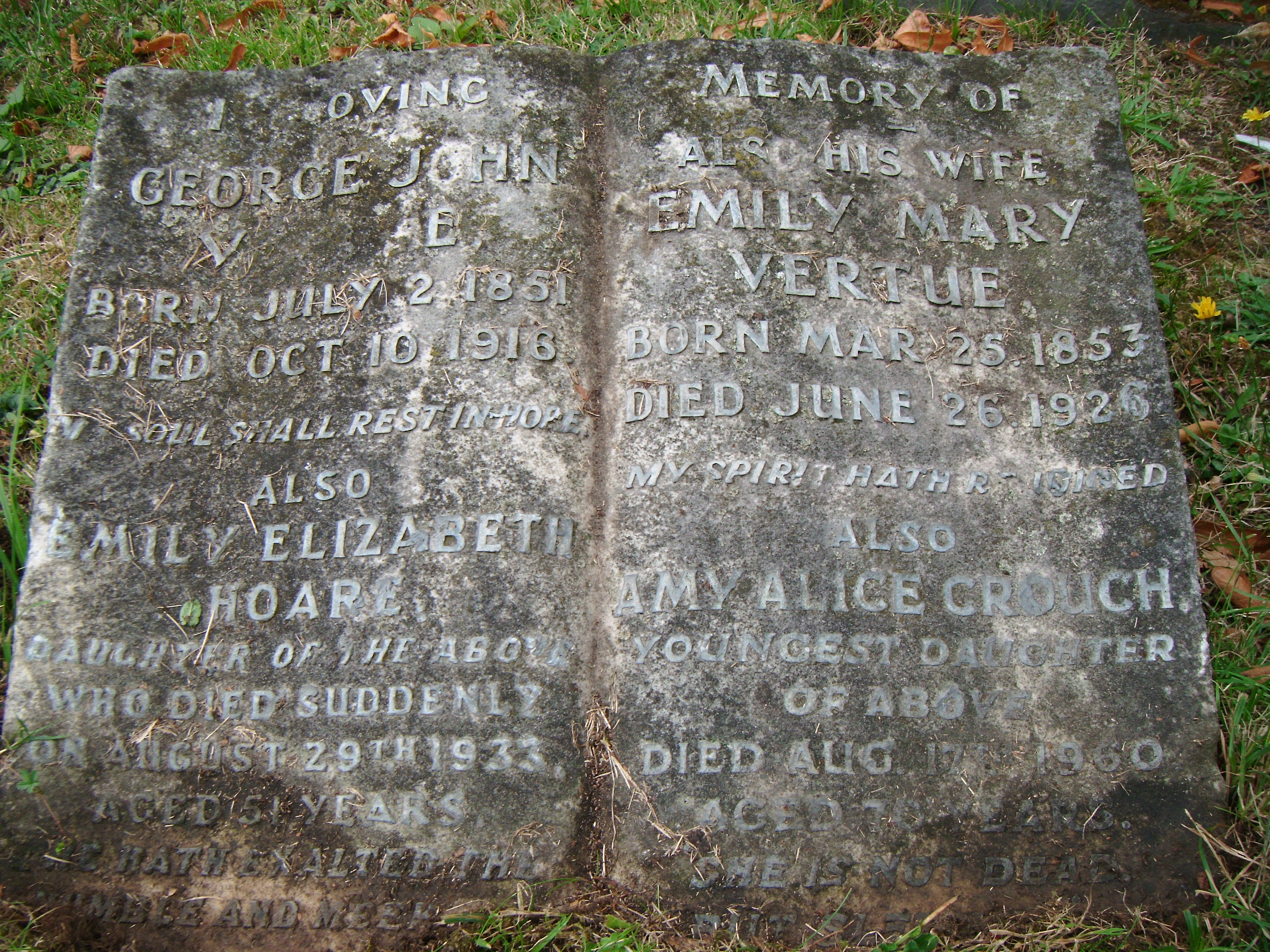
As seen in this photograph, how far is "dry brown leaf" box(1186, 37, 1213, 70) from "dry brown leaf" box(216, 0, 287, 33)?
4.07 meters

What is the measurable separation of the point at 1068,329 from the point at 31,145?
432cm

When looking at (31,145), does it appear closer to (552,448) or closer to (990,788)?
(552,448)

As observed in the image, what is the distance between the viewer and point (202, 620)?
91.6 inches

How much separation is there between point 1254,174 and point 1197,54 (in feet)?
2.35

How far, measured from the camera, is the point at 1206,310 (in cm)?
305

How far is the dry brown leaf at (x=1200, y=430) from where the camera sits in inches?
114

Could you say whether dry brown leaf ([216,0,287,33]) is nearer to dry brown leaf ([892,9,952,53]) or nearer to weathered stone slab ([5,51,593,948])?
weathered stone slab ([5,51,593,948])

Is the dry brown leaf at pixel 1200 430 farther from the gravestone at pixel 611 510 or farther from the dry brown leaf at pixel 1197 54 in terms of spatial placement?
the dry brown leaf at pixel 1197 54

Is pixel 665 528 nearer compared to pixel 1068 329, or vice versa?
pixel 665 528

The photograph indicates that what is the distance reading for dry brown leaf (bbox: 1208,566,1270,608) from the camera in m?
2.60

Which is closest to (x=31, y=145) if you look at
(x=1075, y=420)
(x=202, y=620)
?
(x=202, y=620)

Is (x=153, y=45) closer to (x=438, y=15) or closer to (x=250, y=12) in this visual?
(x=250, y=12)

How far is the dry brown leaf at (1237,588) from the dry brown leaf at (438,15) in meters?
3.64

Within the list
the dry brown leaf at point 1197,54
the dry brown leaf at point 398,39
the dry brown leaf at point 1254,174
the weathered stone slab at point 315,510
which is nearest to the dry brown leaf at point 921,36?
the dry brown leaf at point 1197,54
